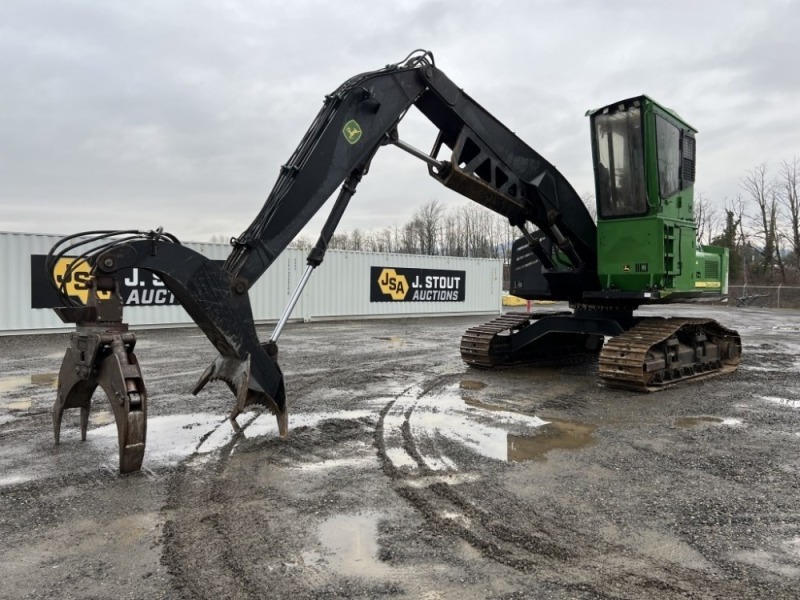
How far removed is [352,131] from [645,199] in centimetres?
428

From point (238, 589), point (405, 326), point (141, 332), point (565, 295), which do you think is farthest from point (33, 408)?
point (405, 326)

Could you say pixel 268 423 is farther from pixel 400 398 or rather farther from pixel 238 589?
pixel 238 589

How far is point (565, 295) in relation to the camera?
9141mm

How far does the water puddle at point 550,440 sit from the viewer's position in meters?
4.96

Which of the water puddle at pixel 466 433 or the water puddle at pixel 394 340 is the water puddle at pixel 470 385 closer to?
the water puddle at pixel 466 433

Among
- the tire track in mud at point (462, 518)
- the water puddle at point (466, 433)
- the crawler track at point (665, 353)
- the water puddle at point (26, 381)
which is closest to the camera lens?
the tire track in mud at point (462, 518)

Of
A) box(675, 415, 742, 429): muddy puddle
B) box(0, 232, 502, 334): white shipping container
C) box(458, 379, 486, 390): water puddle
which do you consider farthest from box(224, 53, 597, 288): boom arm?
box(0, 232, 502, 334): white shipping container

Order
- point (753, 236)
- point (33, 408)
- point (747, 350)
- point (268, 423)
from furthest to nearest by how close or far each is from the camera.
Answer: point (753, 236)
point (747, 350)
point (33, 408)
point (268, 423)

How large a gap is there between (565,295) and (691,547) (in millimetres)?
6130

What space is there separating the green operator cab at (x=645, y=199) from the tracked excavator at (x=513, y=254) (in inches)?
0.7

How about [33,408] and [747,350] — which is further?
[747,350]

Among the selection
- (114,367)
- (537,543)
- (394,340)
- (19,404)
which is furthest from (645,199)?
(19,404)

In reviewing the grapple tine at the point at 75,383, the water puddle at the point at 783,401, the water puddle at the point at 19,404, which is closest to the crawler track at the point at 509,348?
the water puddle at the point at 783,401

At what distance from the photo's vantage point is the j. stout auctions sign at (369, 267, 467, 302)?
2138cm
